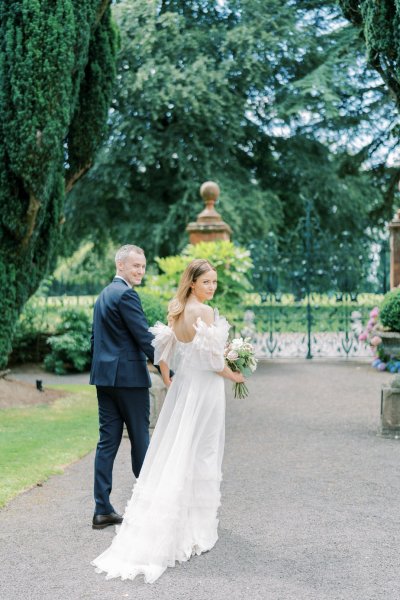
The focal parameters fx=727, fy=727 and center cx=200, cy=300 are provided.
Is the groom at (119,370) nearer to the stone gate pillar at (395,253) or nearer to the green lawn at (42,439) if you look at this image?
the green lawn at (42,439)

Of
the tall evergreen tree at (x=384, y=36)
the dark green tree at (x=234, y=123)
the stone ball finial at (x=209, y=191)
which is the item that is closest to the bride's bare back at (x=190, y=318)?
the tall evergreen tree at (x=384, y=36)

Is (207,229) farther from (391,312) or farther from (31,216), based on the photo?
(31,216)

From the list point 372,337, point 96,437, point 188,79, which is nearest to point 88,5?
point 96,437

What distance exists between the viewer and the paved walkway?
364cm

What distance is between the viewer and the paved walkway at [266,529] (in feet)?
11.9

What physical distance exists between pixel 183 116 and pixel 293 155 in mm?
4245

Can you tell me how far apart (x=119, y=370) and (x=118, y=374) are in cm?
3

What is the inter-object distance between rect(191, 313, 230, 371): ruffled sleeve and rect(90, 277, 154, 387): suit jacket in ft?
1.12

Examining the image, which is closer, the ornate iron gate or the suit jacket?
the suit jacket

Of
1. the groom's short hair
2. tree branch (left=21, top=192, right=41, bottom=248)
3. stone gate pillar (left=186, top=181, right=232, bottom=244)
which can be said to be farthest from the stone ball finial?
the groom's short hair

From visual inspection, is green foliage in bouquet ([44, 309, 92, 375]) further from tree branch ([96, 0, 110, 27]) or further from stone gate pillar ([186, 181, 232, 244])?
tree branch ([96, 0, 110, 27])

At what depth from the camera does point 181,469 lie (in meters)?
4.24

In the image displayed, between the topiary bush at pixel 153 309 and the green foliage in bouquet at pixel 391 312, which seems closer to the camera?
the topiary bush at pixel 153 309

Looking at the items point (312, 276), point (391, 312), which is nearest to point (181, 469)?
point (391, 312)
